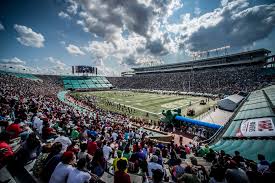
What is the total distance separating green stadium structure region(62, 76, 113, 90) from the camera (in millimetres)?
87450

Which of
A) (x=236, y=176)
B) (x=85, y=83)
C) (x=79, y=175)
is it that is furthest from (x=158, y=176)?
(x=85, y=83)

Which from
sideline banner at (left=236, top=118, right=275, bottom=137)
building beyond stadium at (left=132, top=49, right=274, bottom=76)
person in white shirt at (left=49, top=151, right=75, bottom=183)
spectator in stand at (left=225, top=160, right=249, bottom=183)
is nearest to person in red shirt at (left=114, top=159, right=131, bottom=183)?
person in white shirt at (left=49, top=151, right=75, bottom=183)

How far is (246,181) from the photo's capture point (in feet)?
12.3

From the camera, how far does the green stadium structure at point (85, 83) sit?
287ft

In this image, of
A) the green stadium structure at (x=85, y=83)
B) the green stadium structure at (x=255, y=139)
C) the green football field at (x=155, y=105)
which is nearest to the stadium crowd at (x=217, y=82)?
the green football field at (x=155, y=105)

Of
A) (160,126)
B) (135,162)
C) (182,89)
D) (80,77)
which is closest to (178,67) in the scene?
(182,89)

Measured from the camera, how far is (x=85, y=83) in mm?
95188

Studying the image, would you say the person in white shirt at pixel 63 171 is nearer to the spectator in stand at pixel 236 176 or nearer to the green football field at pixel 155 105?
the spectator in stand at pixel 236 176

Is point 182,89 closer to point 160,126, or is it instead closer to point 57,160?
point 160,126

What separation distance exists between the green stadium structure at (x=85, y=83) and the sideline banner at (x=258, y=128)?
83.5 m

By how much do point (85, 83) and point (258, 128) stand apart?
94.7m

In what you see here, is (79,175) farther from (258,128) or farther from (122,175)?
(258,128)

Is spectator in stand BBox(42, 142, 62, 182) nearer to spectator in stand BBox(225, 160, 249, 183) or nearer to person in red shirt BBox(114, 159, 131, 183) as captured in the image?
person in red shirt BBox(114, 159, 131, 183)

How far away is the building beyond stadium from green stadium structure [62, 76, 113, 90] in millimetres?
37697
